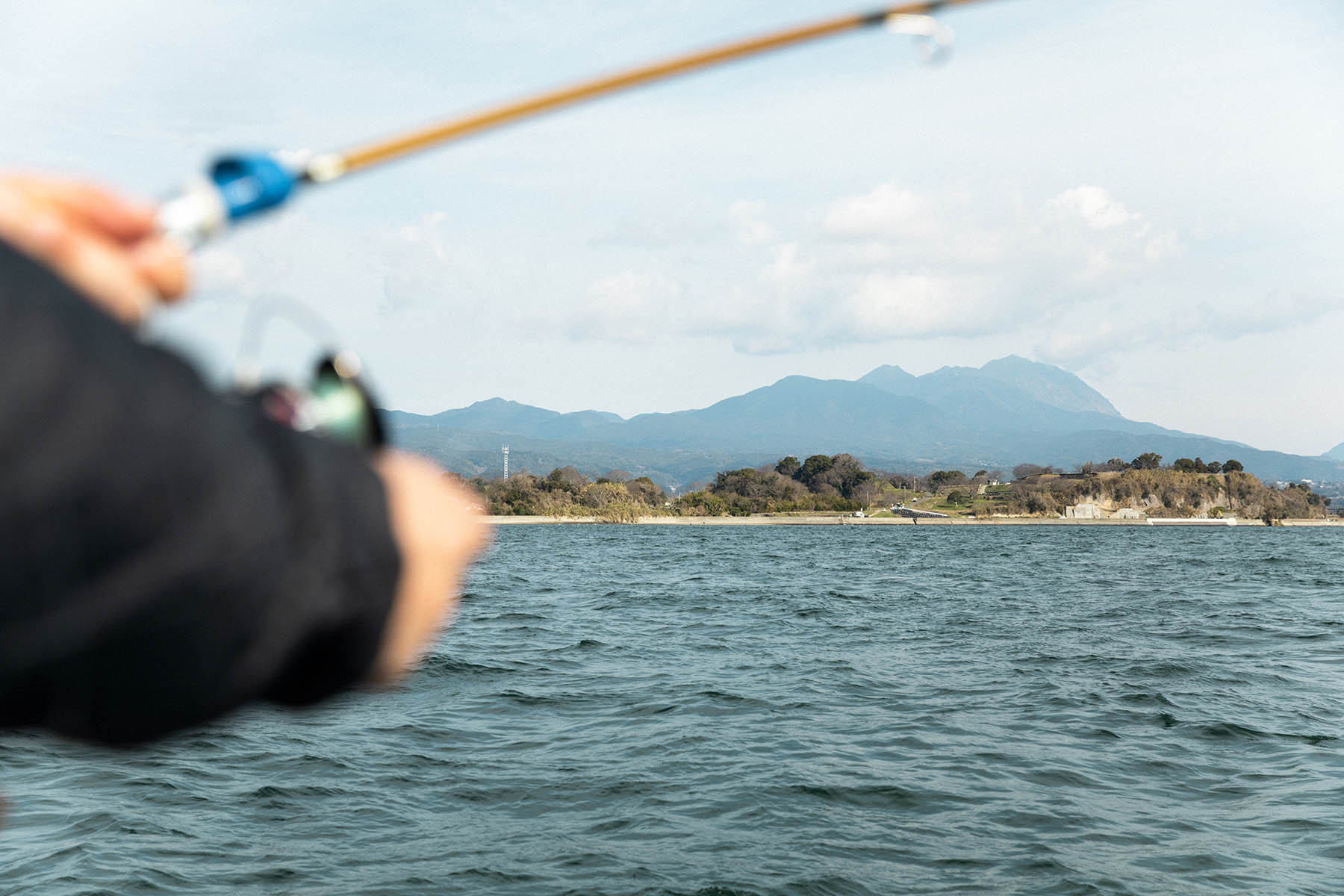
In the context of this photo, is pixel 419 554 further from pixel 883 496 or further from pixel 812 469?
pixel 812 469

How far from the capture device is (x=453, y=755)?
1191 cm

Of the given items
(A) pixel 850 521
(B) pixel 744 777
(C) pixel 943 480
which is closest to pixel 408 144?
(B) pixel 744 777

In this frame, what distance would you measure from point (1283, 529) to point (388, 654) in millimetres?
144658

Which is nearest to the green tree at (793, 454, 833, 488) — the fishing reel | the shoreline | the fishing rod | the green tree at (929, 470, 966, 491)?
the shoreline

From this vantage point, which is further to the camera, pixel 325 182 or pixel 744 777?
pixel 744 777

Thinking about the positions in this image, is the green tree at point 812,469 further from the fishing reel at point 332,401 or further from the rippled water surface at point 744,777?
the fishing reel at point 332,401

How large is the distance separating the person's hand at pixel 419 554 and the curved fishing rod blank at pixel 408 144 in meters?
0.48

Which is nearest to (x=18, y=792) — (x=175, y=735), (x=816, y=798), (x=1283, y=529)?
(x=816, y=798)

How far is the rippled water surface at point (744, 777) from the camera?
8.56m

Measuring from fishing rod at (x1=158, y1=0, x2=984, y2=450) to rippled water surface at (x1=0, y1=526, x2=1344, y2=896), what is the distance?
1.49 metres

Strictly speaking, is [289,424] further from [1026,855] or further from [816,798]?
[816,798]

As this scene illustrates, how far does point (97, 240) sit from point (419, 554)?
584 millimetres

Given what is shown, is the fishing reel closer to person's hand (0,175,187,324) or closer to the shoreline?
person's hand (0,175,187,324)

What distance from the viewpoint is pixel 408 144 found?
1.92 m
